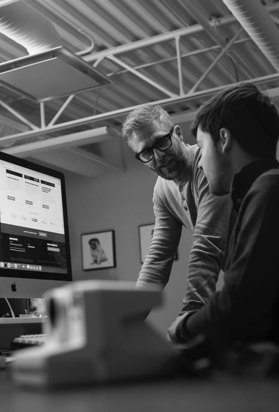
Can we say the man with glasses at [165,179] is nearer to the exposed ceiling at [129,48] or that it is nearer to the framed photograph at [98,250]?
the exposed ceiling at [129,48]

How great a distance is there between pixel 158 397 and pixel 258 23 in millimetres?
4336

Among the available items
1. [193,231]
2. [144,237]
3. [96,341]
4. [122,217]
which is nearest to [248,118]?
[96,341]

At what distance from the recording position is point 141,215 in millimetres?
8078

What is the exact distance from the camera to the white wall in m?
7.77

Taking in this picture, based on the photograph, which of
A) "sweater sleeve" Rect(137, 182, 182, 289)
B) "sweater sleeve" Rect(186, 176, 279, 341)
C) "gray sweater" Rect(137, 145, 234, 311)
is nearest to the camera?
"sweater sleeve" Rect(186, 176, 279, 341)

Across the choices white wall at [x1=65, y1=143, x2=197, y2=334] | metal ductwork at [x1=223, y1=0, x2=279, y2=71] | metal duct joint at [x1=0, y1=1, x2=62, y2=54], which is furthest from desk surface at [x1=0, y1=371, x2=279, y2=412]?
white wall at [x1=65, y1=143, x2=197, y2=334]

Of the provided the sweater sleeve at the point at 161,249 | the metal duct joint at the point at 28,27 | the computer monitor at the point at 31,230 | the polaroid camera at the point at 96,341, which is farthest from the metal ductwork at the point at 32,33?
the polaroid camera at the point at 96,341

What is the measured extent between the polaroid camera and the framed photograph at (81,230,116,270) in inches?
291

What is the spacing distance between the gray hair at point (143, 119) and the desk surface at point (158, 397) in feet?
5.03

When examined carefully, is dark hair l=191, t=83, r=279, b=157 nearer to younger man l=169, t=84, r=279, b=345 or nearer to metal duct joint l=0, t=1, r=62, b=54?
younger man l=169, t=84, r=279, b=345

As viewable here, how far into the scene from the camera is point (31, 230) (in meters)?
2.24

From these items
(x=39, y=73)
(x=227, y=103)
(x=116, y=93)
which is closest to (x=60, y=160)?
(x=116, y=93)

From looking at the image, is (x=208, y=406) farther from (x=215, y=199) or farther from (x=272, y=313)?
(x=215, y=199)

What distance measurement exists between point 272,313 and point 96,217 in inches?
293
